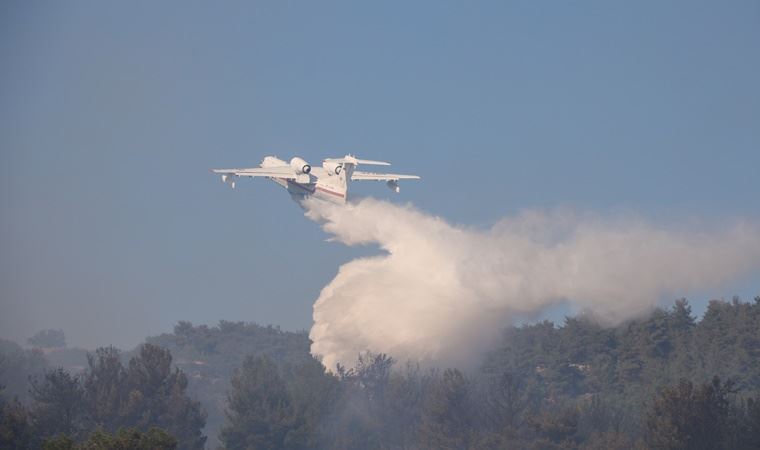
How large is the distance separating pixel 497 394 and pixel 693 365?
24889 mm

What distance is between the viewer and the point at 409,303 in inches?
4461

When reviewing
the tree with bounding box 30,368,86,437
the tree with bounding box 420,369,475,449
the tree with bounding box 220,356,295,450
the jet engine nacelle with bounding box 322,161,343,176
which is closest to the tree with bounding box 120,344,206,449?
the tree with bounding box 220,356,295,450

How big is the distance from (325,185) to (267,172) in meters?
4.56

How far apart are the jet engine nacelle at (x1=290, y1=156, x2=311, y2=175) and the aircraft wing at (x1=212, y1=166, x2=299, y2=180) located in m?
0.39

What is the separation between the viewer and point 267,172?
102 meters

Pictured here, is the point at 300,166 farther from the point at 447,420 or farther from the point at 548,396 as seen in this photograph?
the point at 548,396

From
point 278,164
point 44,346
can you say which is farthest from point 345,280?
point 44,346

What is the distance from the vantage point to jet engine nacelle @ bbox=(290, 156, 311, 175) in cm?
9950

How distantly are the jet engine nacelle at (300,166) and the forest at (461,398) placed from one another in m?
16.6

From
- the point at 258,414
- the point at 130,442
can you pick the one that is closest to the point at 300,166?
the point at 258,414

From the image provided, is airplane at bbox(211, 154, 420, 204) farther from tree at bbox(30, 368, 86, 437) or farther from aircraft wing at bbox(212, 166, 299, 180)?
tree at bbox(30, 368, 86, 437)

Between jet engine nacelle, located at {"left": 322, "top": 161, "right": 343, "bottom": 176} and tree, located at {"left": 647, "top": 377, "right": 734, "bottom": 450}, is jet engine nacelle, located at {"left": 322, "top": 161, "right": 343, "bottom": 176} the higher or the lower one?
the higher one

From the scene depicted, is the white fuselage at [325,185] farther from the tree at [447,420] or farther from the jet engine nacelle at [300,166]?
the tree at [447,420]

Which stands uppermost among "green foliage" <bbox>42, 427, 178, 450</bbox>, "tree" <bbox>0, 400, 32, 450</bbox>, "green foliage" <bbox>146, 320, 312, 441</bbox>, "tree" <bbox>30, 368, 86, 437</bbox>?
"green foliage" <bbox>146, 320, 312, 441</bbox>
